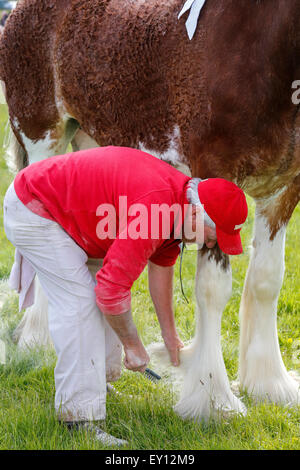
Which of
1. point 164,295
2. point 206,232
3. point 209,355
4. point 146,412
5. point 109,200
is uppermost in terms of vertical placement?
point 109,200

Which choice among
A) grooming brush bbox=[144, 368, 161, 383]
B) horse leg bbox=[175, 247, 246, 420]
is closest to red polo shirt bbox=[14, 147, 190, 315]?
horse leg bbox=[175, 247, 246, 420]

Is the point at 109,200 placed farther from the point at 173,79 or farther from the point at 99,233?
the point at 173,79

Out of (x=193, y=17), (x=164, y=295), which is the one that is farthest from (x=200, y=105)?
(x=164, y=295)

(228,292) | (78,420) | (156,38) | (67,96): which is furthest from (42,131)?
(78,420)

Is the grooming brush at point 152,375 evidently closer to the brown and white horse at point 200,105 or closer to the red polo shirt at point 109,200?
the brown and white horse at point 200,105

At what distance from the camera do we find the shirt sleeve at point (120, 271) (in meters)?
2.27

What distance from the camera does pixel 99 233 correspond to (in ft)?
8.30

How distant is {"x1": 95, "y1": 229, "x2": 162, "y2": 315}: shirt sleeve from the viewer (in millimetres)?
2270

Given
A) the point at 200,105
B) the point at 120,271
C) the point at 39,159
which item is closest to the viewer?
the point at 120,271

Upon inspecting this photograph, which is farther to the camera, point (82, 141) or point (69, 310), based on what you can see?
point (82, 141)

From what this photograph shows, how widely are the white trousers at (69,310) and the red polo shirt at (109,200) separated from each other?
0.21 feet

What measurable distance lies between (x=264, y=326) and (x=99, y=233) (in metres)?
1.19

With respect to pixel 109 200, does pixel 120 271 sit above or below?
below
